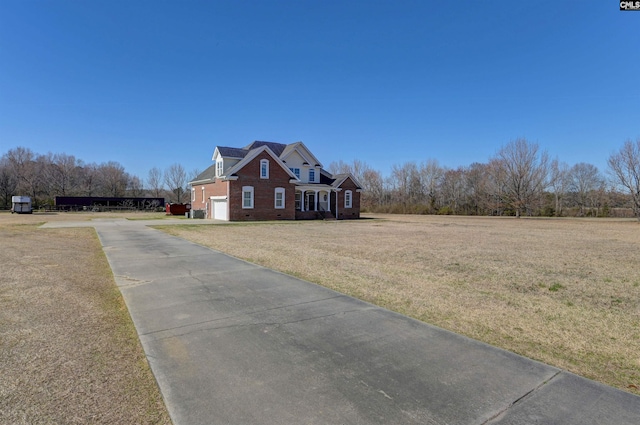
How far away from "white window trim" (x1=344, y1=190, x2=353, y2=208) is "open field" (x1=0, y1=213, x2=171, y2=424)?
1267 inches

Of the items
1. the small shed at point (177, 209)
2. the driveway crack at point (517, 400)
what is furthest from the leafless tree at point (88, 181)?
the driveway crack at point (517, 400)

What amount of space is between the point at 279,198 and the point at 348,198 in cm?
965

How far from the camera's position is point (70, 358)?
3463 mm

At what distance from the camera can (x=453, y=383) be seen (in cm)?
306

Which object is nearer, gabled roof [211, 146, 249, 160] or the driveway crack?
the driveway crack

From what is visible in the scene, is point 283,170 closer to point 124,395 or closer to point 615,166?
point 124,395

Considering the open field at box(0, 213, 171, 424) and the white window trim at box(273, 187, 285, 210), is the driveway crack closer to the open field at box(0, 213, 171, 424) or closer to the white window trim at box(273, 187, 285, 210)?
the open field at box(0, 213, 171, 424)

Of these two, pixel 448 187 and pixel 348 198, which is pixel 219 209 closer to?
pixel 348 198

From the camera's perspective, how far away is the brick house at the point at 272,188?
1171 inches

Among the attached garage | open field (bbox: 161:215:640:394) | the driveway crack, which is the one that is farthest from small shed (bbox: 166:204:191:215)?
the driveway crack

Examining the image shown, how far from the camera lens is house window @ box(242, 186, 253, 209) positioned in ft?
97.9

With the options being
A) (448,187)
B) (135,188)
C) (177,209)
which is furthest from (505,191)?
(135,188)

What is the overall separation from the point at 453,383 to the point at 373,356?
33.5 inches

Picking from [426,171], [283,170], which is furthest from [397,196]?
[283,170]
